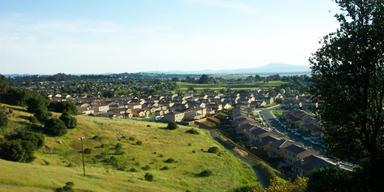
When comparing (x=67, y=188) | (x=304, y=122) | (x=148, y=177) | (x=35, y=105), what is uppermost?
(x=35, y=105)

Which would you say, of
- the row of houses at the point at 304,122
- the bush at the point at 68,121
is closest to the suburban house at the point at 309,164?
the row of houses at the point at 304,122

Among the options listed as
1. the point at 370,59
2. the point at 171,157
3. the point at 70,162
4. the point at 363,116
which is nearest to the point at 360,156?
the point at 363,116

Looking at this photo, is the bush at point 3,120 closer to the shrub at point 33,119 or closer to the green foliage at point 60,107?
the shrub at point 33,119

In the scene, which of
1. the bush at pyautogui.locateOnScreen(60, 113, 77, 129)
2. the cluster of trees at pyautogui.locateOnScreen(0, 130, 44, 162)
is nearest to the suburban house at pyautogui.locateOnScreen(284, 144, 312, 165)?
the bush at pyautogui.locateOnScreen(60, 113, 77, 129)

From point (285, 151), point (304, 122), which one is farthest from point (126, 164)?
point (304, 122)

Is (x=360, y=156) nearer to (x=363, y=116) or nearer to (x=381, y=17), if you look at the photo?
(x=363, y=116)

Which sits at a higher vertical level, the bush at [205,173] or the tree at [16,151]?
the tree at [16,151]

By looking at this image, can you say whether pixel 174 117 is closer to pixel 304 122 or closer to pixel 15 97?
pixel 304 122
